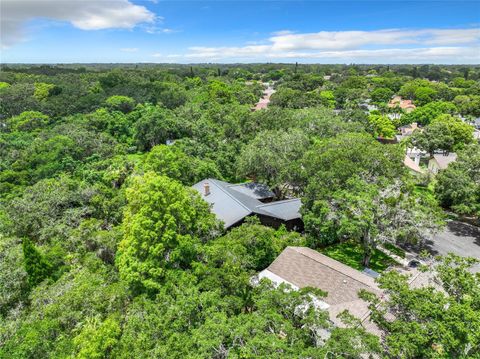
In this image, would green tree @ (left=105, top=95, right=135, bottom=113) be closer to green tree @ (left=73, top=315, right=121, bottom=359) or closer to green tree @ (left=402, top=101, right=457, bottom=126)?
green tree @ (left=402, top=101, right=457, bottom=126)

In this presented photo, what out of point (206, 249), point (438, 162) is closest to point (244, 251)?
point (206, 249)

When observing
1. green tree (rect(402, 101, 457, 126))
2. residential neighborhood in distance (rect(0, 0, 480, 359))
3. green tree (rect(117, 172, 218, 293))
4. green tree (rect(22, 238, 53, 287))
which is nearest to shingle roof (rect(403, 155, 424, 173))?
residential neighborhood in distance (rect(0, 0, 480, 359))

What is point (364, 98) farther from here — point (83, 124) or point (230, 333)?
point (230, 333)

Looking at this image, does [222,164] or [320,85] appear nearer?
[222,164]

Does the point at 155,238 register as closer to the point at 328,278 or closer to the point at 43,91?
the point at 328,278

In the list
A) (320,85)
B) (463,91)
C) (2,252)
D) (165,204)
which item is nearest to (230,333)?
(165,204)

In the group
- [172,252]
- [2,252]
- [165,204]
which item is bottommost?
[2,252]

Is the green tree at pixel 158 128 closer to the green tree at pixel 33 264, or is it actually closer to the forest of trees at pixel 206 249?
the forest of trees at pixel 206 249
